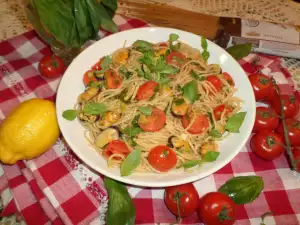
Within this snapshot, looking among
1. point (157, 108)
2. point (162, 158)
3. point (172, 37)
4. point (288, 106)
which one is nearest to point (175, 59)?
point (172, 37)

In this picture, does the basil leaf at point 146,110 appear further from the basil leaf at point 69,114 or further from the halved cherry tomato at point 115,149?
the basil leaf at point 69,114

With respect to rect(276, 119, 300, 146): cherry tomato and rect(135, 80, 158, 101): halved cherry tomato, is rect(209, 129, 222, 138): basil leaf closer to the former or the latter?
rect(135, 80, 158, 101): halved cherry tomato

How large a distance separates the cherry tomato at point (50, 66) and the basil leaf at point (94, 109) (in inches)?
27.4

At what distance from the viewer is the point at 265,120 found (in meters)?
2.30

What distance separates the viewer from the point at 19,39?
2.80m

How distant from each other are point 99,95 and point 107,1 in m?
0.78

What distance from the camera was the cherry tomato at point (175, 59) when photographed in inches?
89.4

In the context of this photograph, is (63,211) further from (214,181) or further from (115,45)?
(115,45)

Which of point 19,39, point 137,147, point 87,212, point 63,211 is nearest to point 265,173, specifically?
point 137,147

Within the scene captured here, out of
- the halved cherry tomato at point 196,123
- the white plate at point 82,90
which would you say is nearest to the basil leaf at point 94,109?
the white plate at point 82,90

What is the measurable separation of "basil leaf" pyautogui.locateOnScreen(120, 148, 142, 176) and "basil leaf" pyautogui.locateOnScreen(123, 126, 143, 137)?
0.14 m

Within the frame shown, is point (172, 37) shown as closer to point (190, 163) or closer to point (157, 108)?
point (157, 108)

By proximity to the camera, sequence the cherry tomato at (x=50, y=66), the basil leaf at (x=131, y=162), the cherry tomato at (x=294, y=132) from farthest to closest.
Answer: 1. the cherry tomato at (x=50, y=66)
2. the cherry tomato at (x=294, y=132)
3. the basil leaf at (x=131, y=162)

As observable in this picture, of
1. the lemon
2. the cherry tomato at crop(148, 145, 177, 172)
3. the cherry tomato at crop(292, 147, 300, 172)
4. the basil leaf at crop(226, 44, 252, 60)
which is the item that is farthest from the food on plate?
the cherry tomato at crop(292, 147, 300, 172)
